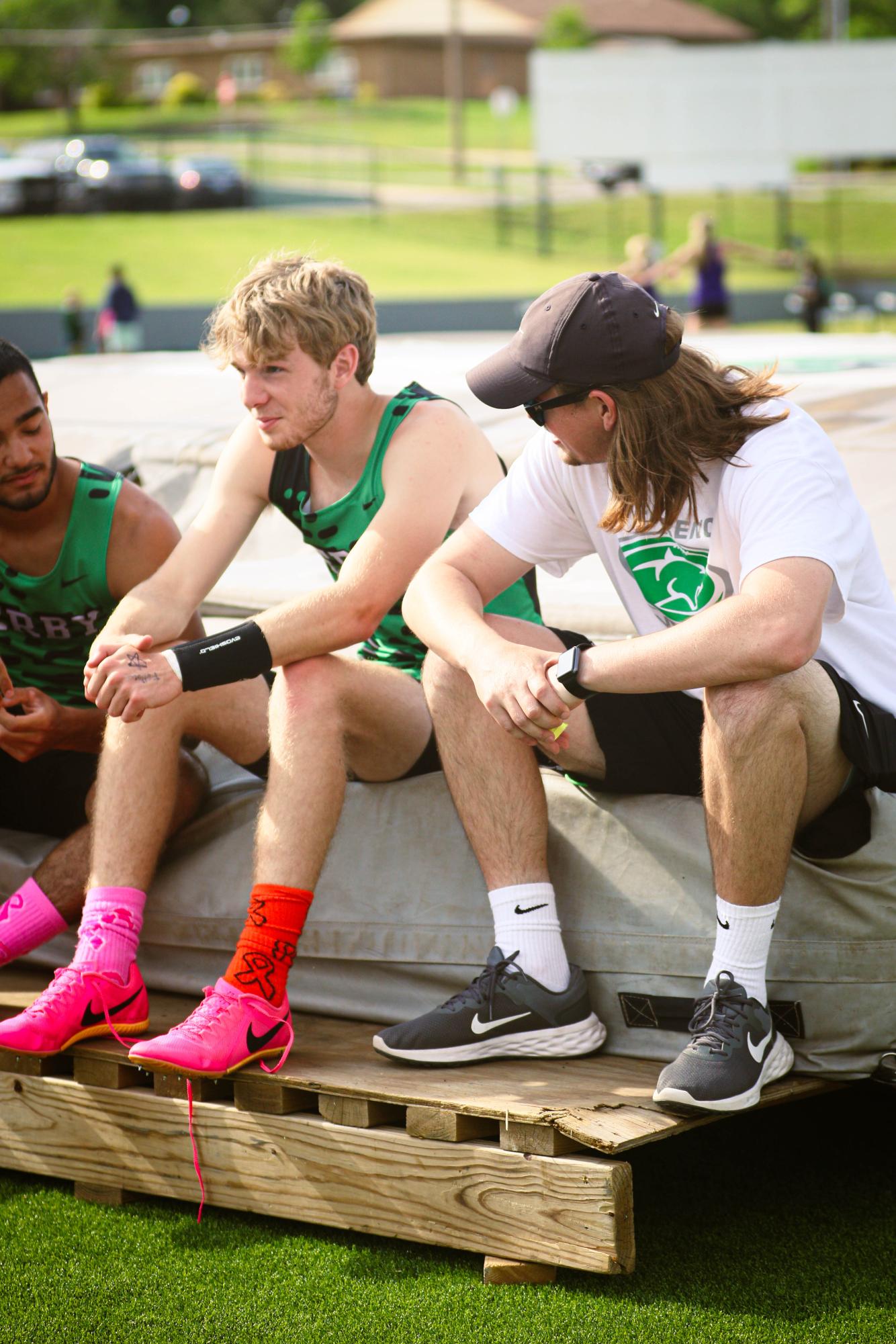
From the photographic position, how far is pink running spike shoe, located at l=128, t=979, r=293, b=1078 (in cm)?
251

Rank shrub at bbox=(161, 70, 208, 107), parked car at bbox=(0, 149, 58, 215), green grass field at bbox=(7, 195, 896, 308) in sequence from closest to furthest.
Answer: green grass field at bbox=(7, 195, 896, 308), parked car at bbox=(0, 149, 58, 215), shrub at bbox=(161, 70, 208, 107)

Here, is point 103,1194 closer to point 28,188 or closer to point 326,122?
point 28,188

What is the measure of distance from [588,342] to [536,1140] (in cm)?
131

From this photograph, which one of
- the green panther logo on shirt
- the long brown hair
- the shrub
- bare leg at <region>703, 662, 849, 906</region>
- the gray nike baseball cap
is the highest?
the shrub

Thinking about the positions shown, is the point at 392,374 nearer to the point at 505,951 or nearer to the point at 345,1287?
the point at 505,951

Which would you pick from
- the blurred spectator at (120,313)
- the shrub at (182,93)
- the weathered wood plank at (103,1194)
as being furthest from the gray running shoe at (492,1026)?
the shrub at (182,93)

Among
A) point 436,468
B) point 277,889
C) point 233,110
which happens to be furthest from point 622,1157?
point 233,110

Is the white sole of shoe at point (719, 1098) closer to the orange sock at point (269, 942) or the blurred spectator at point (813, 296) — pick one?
the orange sock at point (269, 942)

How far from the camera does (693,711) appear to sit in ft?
8.81

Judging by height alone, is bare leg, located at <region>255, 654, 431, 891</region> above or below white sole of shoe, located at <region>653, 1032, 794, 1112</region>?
above

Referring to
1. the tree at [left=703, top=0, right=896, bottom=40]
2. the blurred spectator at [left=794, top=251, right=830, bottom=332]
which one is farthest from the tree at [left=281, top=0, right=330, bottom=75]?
the blurred spectator at [left=794, top=251, right=830, bottom=332]

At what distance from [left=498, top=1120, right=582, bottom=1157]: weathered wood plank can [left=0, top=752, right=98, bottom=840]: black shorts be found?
1328mm

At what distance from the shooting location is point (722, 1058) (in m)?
2.34

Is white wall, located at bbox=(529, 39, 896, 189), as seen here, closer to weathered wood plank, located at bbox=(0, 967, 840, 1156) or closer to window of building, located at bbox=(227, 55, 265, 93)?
weathered wood plank, located at bbox=(0, 967, 840, 1156)
